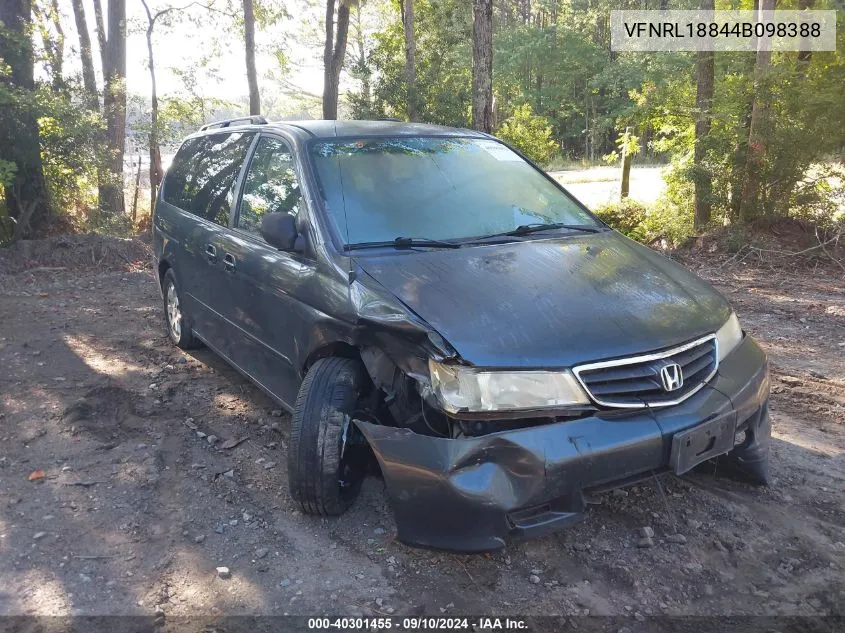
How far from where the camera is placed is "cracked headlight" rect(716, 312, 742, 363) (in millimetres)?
3209

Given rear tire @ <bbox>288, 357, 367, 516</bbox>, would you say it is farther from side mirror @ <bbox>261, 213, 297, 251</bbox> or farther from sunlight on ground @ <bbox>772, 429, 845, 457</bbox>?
sunlight on ground @ <bbox>772, 429, 845, 457</bbox>

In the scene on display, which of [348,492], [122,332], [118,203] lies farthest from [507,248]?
[118,203]

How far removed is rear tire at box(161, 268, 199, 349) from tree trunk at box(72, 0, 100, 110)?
831cm

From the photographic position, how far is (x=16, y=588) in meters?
2.92

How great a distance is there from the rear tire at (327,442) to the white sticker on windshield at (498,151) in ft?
6.00

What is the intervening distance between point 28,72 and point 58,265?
314 centimetres

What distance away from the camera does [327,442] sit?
3.18 metres

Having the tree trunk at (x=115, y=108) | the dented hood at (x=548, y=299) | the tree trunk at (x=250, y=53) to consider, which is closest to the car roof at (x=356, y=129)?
the dented hood at (x=548, y=299)

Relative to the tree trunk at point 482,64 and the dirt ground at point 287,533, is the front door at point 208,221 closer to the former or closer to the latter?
the dirt ground at point 287,533

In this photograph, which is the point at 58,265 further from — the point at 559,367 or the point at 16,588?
the point at 559,367

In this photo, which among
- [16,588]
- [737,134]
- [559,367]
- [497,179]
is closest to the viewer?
[559,367]

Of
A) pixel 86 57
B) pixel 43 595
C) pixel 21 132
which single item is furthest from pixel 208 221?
pixel 86 57

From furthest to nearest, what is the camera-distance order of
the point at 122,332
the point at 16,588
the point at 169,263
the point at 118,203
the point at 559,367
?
the point at 118,203, the point at 122,332, the point at 169,263, the point at 16,588, the point at 559,367

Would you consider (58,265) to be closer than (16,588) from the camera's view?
No
